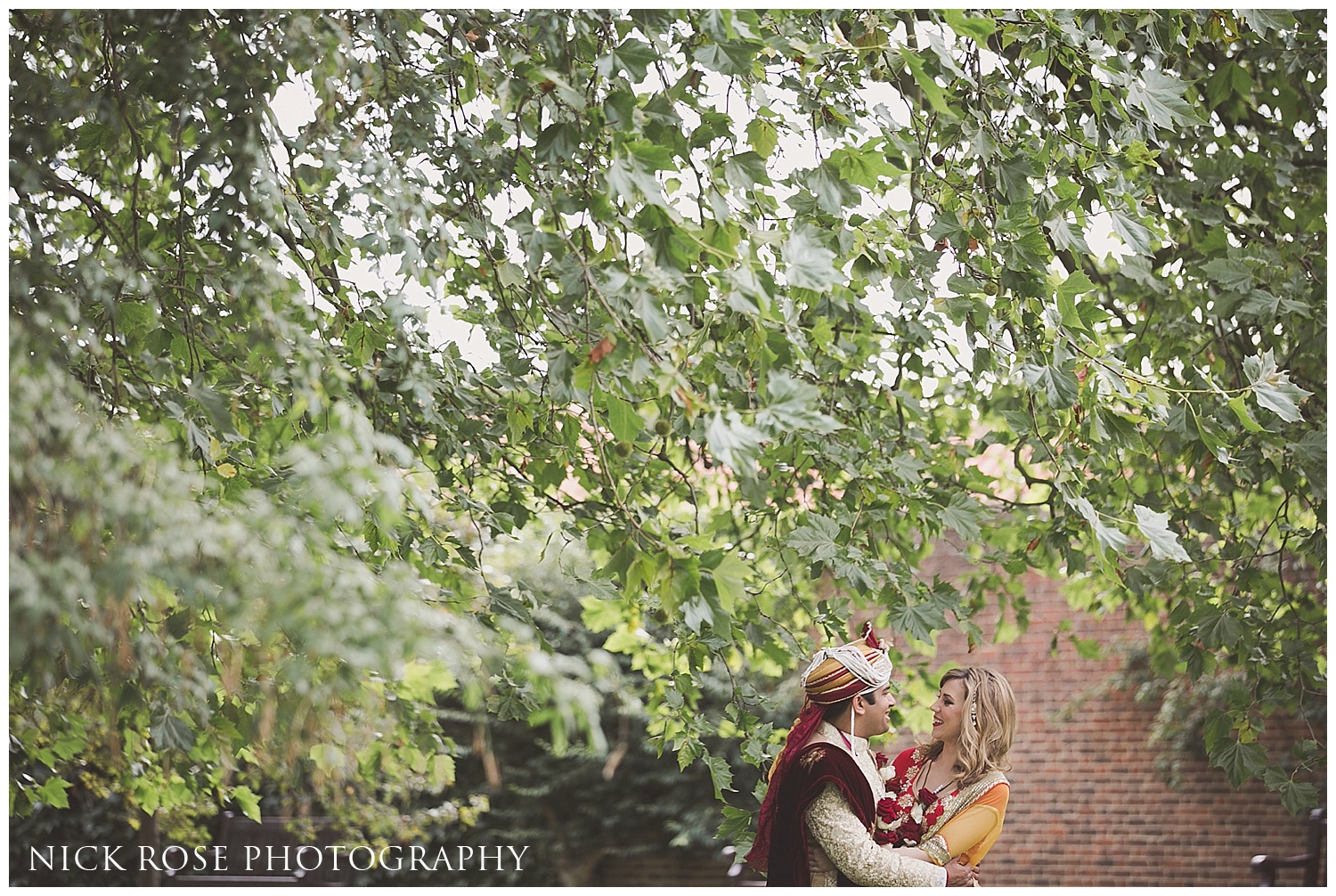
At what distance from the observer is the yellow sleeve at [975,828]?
216 centimetres

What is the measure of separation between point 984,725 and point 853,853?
526 millimetres

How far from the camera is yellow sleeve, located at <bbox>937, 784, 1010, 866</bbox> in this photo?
216cm

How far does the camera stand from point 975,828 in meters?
2.18

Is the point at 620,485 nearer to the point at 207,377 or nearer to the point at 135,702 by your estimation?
the point at 207,377

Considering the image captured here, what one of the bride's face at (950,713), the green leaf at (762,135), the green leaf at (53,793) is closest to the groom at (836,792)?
the bride's face at (950,713)

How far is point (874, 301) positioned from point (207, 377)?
177 centimetres

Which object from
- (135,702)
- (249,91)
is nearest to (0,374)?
(135,702)

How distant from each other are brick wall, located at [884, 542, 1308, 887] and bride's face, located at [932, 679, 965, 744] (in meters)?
3.94

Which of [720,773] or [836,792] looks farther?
[720,773]

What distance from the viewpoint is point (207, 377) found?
2.12 m

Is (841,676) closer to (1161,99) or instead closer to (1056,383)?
(1056,383)

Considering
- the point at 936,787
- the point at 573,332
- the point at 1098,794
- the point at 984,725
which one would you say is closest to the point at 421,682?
the point at 936,787

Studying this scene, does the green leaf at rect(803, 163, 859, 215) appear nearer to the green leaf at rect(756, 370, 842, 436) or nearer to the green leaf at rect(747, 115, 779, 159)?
the green leaf at rect(747, 115, 779, 159)

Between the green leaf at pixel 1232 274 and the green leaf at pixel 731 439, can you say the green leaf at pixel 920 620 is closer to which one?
the green leaf at pixel 1232 274
